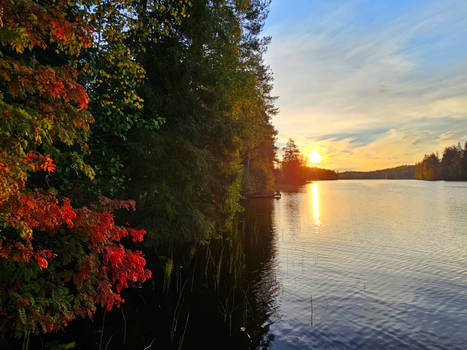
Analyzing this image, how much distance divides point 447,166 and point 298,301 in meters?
158

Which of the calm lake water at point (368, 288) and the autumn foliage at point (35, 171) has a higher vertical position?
the autumn foliage at point (35, 171)

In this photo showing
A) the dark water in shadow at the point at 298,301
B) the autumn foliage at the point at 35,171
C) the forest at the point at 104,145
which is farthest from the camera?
the dark water in shadow at the point at 298,301

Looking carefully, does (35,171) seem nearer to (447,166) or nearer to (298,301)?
(298,301)

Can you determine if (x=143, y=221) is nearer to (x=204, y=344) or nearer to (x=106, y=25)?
(x=204, y=344)

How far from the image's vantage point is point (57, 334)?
7543 millimetres

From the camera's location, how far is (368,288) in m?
11.3

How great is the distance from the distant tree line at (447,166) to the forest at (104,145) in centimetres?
13425

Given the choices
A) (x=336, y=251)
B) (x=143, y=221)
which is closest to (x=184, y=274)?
(x=143, y=221)

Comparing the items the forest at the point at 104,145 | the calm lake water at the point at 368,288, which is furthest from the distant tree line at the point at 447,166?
the forest at the point at 104,145

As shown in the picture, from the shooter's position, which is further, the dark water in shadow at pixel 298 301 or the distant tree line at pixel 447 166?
the distant tree line at pixel 447 166

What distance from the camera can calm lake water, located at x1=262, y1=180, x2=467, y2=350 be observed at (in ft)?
26.1

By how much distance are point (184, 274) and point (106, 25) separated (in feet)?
30.0

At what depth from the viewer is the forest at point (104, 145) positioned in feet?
13.8

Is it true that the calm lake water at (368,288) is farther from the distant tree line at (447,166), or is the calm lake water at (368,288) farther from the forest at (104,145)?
the distant tree line at (447,166)
